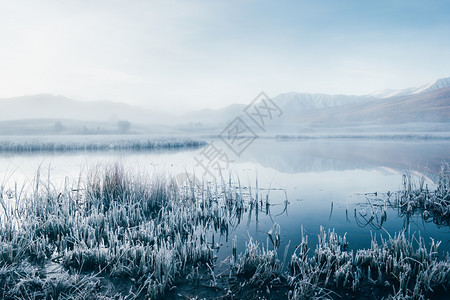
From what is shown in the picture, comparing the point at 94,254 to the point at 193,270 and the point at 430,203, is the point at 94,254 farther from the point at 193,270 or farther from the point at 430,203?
the point at 430,203

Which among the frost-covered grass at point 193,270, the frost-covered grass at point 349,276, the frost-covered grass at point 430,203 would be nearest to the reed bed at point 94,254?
the frost-covered grass at point 193,270

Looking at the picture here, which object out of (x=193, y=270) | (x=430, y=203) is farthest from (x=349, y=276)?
(x=430, y=203)

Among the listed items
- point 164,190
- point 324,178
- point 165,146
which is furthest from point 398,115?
point 164,190

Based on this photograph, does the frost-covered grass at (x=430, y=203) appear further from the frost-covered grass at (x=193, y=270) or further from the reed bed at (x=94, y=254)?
the reed bed at (x=94, y=254)

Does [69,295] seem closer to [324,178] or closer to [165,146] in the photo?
[324,178]

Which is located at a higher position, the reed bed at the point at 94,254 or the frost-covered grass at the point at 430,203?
the reed bed at the point at 94,254

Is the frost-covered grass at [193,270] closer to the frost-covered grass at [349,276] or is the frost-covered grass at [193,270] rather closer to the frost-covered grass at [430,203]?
the frost-covered grass at [349,276]

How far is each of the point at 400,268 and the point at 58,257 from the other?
15.1ft

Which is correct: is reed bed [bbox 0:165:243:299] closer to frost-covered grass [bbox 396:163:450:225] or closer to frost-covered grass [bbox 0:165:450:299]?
frost-covered grass [bbox 0:165:450:299]

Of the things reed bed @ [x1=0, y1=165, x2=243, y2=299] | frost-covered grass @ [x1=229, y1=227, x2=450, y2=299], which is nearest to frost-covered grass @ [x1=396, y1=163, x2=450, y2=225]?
frost-covered grass @ [x1=229, y1=227, x2=450, y2=299]

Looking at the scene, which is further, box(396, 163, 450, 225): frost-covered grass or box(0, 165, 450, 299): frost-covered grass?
box(396, 163, 450, 225): frost-covered grass

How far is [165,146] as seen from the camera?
28.4m

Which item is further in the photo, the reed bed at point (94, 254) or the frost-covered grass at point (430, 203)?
the frost-covered grass at point (430, 203)

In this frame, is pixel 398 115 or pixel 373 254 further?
pixel 398 115
